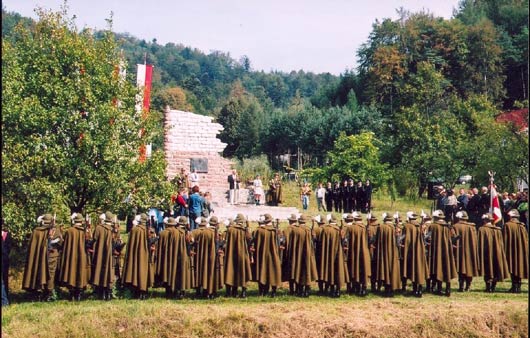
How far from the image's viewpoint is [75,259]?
1529 cm

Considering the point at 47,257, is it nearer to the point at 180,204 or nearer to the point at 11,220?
the point at 11,220

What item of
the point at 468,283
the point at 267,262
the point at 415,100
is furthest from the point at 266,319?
the point at 415,100

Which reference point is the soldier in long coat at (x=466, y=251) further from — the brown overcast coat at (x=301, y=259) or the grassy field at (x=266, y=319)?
the brown overcast coat at (x=301, y=259)

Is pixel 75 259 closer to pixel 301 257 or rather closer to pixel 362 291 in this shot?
pixel 301 257

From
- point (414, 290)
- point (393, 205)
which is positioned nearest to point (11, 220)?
point (414, 290)

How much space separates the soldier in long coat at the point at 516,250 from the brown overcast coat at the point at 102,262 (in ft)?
30.8

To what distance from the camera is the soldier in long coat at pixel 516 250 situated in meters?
16.6

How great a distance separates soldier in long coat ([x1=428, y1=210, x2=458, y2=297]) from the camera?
52.5 ft

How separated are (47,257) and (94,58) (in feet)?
19.6

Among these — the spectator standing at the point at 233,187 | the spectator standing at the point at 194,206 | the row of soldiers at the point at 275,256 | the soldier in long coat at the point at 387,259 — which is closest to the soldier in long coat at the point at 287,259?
the row of soldiers at the point at 275,256

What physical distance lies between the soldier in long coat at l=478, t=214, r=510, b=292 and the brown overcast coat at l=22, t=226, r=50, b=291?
1001 centimetres

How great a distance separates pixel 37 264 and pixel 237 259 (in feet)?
14.5

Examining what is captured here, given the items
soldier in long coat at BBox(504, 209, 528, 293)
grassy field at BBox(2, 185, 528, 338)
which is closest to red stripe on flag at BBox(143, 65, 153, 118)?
grassy field at BBox(2, 185, 528, 338)

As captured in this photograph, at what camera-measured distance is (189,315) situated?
1462cm
